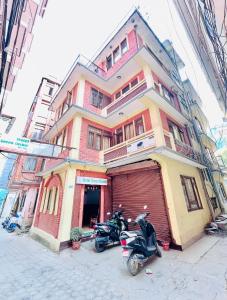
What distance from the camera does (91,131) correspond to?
357 inches

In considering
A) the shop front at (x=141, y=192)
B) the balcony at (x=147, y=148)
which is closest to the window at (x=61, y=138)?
the balcony at (x=147, y=148)

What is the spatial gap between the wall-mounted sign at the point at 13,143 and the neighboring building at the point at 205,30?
6936 mm

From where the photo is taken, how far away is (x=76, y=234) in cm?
636

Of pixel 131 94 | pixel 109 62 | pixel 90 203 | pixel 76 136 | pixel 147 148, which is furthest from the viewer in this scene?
pixel 109 62

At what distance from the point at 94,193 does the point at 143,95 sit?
8004mm

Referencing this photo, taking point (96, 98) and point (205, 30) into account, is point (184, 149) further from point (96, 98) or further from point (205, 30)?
point (96, 98)

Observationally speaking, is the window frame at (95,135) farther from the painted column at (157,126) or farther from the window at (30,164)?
the window at (30,164)

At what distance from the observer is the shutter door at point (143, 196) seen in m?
6.11

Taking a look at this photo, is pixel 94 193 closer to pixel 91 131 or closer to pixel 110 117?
pixel 91 131

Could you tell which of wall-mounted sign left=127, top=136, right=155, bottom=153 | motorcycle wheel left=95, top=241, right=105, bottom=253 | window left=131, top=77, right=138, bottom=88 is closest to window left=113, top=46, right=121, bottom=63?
window left=131, top=77, right=138, bottom=88

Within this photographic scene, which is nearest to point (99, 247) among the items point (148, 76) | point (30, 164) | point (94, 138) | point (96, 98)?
point (94, 138)

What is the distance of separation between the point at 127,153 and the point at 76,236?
4563 mm

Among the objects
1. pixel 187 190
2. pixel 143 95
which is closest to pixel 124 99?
pixel 143 95

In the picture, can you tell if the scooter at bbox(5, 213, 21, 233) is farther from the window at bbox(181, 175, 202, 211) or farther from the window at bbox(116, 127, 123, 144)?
the window at bbox(181, 175, 202, 211)
